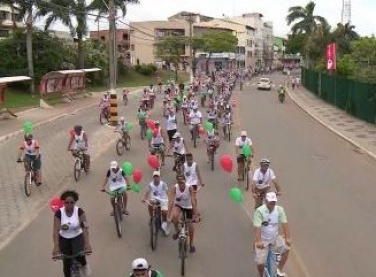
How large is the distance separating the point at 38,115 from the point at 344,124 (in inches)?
681

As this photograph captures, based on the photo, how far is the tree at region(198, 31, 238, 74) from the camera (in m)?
101

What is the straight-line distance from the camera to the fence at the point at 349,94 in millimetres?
30453

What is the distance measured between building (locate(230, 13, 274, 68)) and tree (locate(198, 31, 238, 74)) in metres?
38.8

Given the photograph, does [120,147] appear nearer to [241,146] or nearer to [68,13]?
[241,146]

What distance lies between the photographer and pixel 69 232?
25.9 ft

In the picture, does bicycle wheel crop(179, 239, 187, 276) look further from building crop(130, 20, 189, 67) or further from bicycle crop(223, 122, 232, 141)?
building crop(130, 20, 189, 67)

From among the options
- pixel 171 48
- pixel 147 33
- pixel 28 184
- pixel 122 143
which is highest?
pixel 147 33

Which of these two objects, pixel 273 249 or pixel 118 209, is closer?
pixel 273 249

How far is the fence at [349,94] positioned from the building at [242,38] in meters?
83.2

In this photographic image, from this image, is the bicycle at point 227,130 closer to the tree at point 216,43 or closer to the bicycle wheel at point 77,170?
the bicycle wheel at point 77,170

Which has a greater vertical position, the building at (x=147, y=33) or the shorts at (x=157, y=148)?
the building at (x=147, y=33)

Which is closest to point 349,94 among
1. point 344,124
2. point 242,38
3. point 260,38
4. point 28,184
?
point 344,124

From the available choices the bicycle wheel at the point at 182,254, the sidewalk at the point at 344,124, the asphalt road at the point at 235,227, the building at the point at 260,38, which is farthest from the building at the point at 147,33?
the bicycle wheel at the point at 182,254

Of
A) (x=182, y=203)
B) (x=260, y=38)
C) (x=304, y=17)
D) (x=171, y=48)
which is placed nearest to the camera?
(x=182, y=203)
